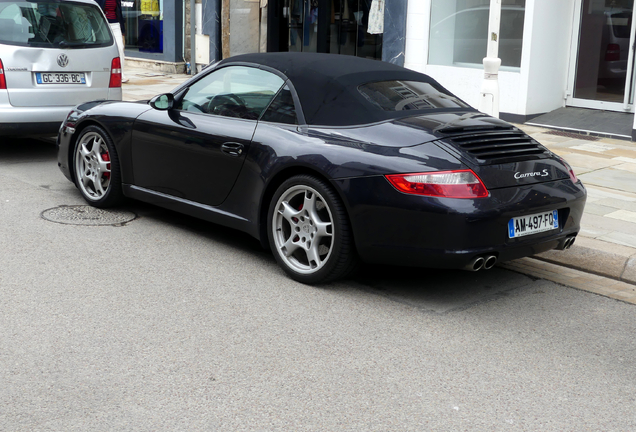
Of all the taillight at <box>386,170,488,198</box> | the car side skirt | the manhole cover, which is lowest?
the manhole cover

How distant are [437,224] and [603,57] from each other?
361 inches

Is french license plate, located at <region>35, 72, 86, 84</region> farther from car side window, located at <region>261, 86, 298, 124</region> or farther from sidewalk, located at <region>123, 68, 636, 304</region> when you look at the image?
sidewalk, located at <region>123, 68, 636, 304</region>

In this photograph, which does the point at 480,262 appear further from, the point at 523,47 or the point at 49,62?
the point at 523,47

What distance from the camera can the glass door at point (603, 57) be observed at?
39.7ft

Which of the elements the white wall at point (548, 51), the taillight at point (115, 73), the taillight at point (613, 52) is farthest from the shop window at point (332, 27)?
the taillight at point (115, 73)

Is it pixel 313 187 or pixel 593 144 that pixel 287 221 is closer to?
pixel 313 187

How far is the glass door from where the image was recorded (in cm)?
1211

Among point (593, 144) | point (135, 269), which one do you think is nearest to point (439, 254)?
point (135, 269)

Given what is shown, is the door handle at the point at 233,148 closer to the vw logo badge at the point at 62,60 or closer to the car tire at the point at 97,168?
the car tire at the point at 97,168

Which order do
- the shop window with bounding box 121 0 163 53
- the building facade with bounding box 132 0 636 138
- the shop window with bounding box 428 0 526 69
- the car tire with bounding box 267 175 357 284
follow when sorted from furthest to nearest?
the shop window with bounding box 121 0 163 53 < the shop window with bounding box 428 0 526 69 < the building facade with bounding box 132 0 636 138 < the car tire with bounding box 267 175 357 284

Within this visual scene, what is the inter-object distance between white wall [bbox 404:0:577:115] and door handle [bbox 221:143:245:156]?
766cm

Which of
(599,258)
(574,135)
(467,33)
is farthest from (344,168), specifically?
(467,33)

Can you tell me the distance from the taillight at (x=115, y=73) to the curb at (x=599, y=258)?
5.75 meters

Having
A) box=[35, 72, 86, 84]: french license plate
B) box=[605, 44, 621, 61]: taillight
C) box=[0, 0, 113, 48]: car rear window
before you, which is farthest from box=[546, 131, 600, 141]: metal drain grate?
box=[35, 72, 86, 84]: french license plate
